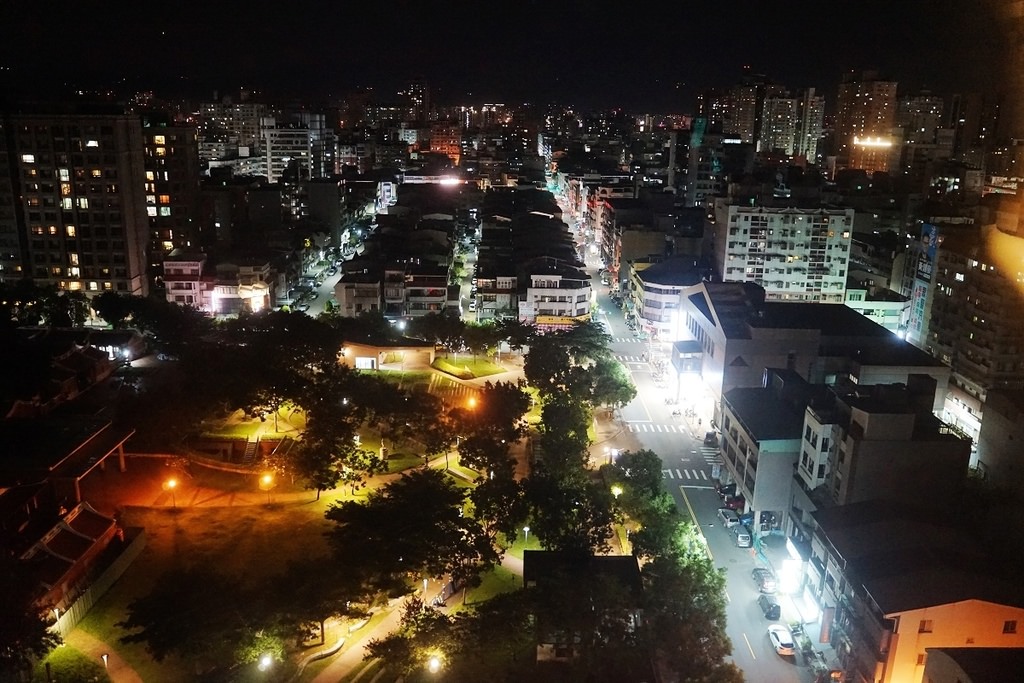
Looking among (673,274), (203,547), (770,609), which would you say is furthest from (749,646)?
(673,274)

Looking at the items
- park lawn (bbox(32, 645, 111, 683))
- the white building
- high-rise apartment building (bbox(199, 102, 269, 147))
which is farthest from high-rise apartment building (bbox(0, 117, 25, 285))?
high-rise apartment building (bbox(199, 102, 269, 147))

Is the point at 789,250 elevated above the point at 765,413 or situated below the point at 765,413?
above

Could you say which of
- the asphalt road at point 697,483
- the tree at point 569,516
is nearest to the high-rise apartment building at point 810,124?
the asphalt road at point 697,483

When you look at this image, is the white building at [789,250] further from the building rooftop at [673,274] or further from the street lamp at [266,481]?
the street lamp at [266,481]

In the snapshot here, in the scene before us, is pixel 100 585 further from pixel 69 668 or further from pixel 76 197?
pixel 76 197

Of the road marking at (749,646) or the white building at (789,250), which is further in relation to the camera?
the white building at (789,250)
